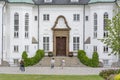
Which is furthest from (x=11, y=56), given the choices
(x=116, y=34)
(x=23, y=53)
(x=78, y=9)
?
(x=116, y=34)

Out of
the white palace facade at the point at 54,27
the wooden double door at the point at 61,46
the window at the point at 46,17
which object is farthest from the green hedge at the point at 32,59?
the window at the point at 46,17

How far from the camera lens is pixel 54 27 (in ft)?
225

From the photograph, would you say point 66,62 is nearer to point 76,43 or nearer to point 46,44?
point 76,43

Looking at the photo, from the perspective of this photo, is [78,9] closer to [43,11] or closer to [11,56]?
[43,11]

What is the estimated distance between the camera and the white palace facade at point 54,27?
65.1m

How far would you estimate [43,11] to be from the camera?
69.0m

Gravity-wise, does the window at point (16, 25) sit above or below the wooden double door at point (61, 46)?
above

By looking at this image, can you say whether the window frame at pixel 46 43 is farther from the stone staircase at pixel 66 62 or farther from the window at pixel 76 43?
the window at pixel 76 43

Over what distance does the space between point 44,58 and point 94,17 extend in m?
9.60

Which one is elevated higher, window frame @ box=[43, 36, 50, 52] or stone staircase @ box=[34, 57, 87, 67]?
window frame @ box=[43, 36, 50, 52]

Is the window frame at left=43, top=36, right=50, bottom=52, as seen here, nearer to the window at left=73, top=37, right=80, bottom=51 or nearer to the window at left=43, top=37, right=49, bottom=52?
the window at left=43, top=37, right=49, bottom=52

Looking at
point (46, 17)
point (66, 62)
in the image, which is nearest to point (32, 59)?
point (66, 62)

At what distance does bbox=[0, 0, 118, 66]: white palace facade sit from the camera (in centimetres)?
6506

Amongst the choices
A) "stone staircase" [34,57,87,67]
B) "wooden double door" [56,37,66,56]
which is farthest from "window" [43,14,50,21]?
"stone staircase" [34,57,87,67]
